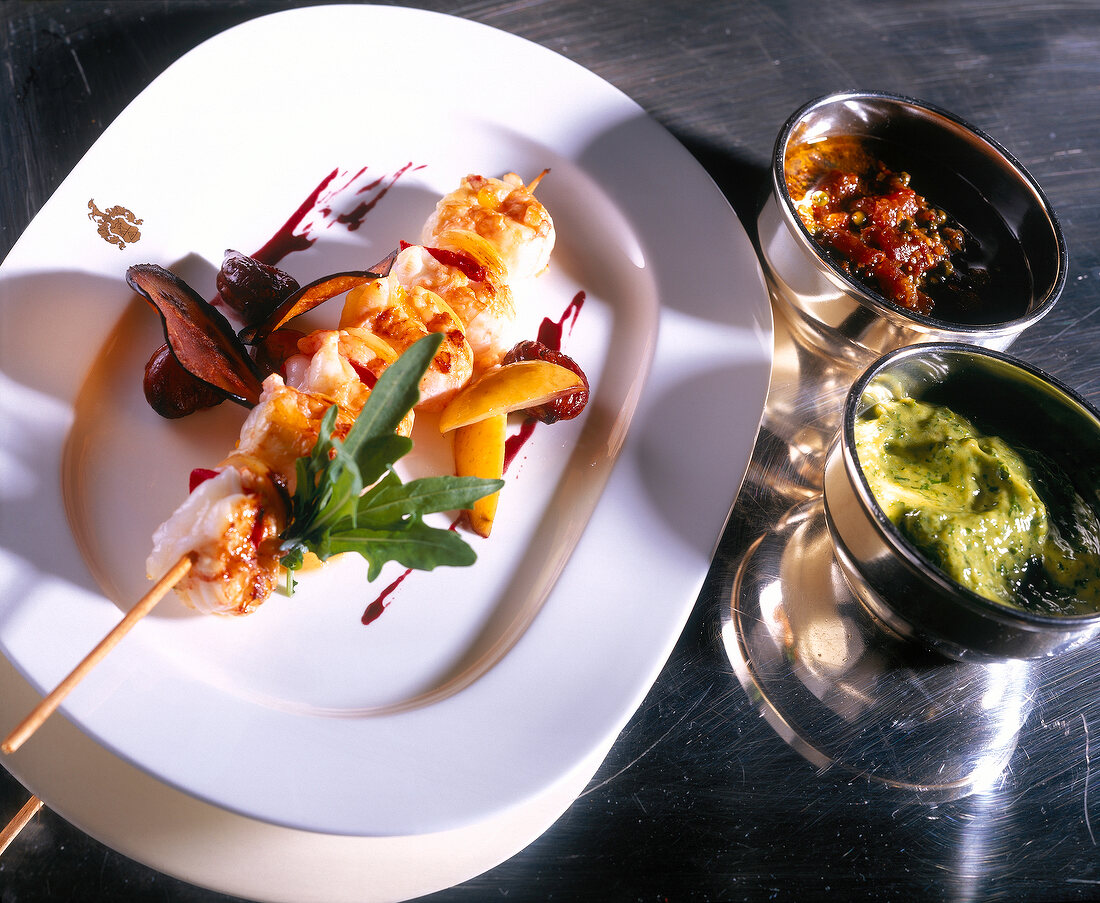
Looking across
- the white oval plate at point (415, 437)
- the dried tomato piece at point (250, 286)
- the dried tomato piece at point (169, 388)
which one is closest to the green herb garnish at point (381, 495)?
the white oval plate at point (415, 437)

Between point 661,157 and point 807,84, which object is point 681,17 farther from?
point 661,157

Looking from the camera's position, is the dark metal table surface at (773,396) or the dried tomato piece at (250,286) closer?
the dark metal table surface at (773,396)

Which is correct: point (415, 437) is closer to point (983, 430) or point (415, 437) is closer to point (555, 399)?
point (555, 399)

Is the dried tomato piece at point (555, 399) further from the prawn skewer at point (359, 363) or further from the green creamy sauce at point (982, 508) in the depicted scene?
the green creamy sauce at point (982, 508)

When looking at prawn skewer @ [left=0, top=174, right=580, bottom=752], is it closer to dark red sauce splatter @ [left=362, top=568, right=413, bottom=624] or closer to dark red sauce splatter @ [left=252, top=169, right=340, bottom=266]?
dark red sauce splatter @ [left=362, top=568, right=413, bottom=624]

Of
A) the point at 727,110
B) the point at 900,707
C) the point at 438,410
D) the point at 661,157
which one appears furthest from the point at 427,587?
the point at 727,110

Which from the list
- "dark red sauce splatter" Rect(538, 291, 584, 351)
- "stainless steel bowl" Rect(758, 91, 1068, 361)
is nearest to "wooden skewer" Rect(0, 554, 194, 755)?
"dark red sauce splatter" Rect(538, 291, 584, 351)
